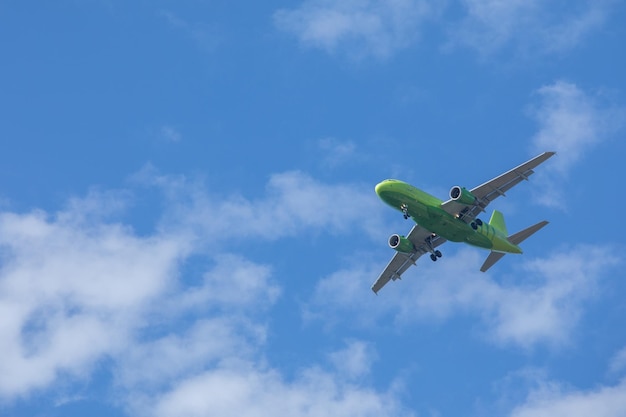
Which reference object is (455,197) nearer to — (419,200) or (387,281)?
(419,200)

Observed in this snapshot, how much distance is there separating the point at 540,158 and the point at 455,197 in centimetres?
796

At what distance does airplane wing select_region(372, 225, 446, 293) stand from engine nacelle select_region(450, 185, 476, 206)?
9.47 meters

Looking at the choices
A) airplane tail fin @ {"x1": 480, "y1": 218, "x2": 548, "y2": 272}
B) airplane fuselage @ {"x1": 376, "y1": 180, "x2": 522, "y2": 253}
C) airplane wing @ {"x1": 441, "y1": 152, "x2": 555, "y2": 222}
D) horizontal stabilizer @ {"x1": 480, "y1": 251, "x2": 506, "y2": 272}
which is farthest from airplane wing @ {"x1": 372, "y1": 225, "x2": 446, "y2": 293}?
airplane wing @ {"x1": 441, "y1": 152, "x2": 555, "y2": 222}

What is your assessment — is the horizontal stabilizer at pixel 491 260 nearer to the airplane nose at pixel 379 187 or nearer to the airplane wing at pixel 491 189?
the airplane wing at pixel 491 189

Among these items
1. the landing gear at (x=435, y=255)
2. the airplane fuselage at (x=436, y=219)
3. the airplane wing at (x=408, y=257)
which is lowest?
the airplane fuselage at (x=436, y=219)

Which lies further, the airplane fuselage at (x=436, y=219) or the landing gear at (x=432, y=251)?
the landing gear at (x=432, y=251)

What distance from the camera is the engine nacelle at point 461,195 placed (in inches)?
4225

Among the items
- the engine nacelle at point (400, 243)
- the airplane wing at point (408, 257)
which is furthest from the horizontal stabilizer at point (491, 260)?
the engine nacelle at point (400, 243)

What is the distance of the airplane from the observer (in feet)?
349

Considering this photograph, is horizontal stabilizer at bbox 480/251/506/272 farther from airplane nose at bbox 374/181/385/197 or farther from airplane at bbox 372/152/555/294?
airplane nose at bbox 374/181/385/197

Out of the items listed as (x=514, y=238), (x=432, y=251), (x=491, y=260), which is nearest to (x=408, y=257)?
(x=432, y=251)

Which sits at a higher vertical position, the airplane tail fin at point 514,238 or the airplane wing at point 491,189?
the airplane wing at point 491,189

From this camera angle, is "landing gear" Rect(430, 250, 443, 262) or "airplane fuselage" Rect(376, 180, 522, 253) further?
"landing gear" Rect(430, 250, 443, 262)

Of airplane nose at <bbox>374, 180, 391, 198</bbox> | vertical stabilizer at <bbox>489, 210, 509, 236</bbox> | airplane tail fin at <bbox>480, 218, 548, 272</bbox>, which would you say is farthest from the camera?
vertical stabilizer at <bbox>489, 210, 509, 236</bbox>
